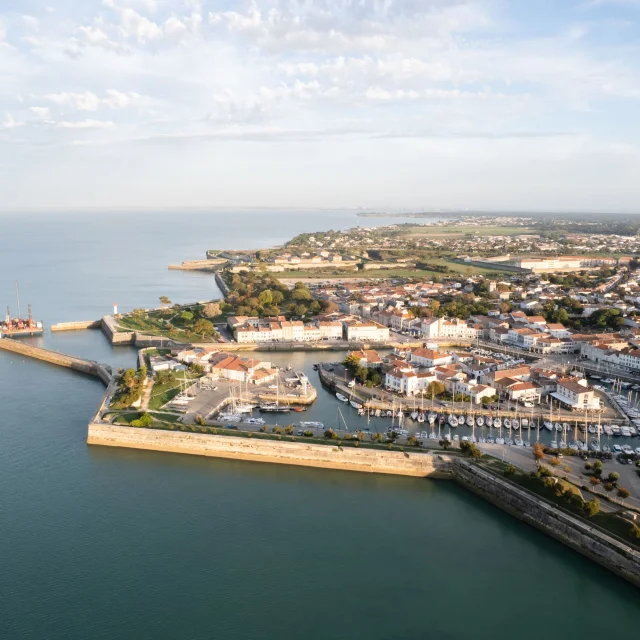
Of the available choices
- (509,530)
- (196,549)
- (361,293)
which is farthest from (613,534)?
(361,293)

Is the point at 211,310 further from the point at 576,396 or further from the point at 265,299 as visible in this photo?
the point at 576,396

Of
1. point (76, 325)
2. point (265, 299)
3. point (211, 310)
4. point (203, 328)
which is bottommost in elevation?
point (76, 325)

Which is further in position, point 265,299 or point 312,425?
point 265,299

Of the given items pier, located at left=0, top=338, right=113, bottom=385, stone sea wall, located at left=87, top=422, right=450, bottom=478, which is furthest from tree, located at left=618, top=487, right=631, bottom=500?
pier, located at left=0, top=338, right=113, bottom=385

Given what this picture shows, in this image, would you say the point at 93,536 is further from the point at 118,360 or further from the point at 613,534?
the point at 118,360

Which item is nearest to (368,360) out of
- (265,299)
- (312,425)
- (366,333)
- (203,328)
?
(366,333)

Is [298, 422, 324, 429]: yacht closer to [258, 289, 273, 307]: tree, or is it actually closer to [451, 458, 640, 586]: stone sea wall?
[451, 458, 640, 586]: stone sea wall
